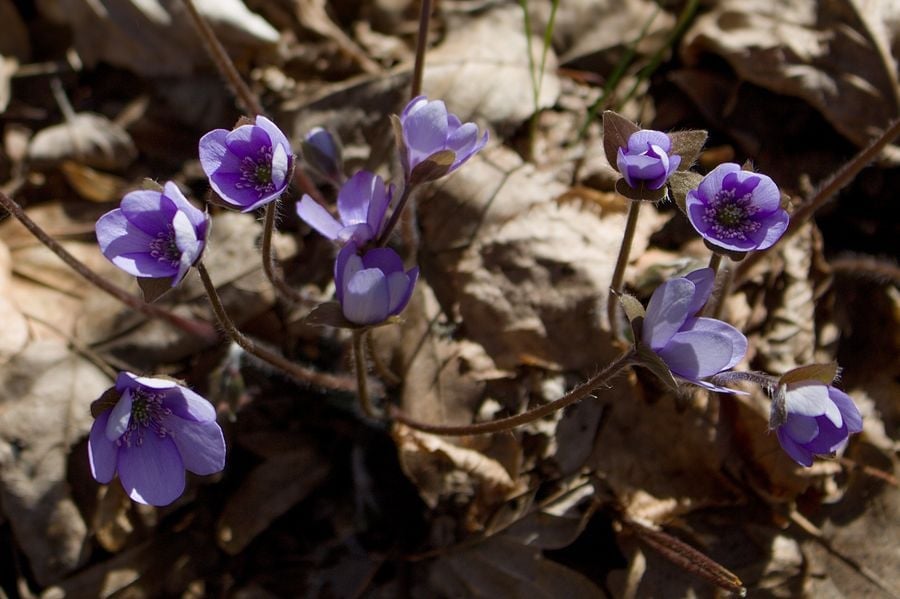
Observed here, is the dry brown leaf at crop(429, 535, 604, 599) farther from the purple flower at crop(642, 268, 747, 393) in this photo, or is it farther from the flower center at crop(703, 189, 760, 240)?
the flower center at crop(703, 189, 760, 240)

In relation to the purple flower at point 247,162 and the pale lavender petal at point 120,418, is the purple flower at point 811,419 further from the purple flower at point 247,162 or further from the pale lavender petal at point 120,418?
the pale lavender petal at point 120,418

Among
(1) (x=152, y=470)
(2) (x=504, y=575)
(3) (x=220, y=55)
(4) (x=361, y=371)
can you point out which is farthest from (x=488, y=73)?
(1) (x=152, y=470)

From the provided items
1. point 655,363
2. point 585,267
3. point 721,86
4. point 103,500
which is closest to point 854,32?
point 721,86

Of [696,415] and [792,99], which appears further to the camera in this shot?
[792,99]

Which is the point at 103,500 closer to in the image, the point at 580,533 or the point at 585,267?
the point at 580,533

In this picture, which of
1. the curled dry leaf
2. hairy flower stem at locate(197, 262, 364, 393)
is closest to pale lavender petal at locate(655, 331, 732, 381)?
hairy flower stem at locate(197, 262, 364, 393)

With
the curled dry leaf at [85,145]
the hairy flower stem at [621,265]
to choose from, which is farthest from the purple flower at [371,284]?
the curled dry leaf at [85,145]

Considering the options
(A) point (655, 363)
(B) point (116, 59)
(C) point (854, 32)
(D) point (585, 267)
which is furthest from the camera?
(B) point (116, 59)
